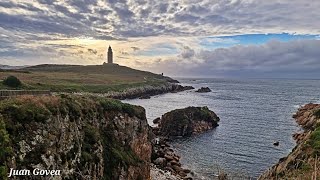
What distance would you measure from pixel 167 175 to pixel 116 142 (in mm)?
12388

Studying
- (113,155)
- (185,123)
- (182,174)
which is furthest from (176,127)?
(113,155)

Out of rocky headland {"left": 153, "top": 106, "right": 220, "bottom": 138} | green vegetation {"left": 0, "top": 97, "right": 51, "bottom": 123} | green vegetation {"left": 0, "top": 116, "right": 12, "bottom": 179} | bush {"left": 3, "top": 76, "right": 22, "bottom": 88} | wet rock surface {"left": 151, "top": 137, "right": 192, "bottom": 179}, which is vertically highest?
bush {"left": 3, "top": 76, "right": 22, "bottom": 88}

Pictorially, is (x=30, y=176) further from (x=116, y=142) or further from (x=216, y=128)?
(x=216, y=128)

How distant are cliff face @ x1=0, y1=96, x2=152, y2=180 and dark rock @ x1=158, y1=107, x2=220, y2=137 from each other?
95.6 ft

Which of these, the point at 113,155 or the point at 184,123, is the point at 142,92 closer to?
the point at 184,123

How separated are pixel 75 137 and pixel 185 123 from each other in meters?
44.0

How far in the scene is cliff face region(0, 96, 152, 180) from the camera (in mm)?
18922

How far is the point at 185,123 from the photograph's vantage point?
66.7 m

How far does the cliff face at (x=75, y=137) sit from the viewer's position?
18922 millimetres

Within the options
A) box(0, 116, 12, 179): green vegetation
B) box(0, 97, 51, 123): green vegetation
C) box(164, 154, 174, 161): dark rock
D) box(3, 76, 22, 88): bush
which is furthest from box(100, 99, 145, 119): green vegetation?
box(3, 76, 22, 88): bush

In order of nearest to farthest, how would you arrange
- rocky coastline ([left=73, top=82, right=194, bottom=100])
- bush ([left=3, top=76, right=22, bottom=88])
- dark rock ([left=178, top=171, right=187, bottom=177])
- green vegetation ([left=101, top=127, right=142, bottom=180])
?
green vegetation ([left=101, top=127, right=142, bottom=180]) → dark rock ([left=178, top=171, right=187, bottom=177]) → bush ([left=3, top=76, right=22, bottom=88]) → rocky coastline ([left=73, top=82, right=194, bottom=100])

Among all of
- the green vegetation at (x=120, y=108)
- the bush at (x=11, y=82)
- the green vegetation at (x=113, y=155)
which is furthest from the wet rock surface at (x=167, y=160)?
the bush at (x=11, y=82)

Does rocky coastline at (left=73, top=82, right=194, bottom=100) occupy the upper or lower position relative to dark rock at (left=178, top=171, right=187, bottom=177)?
upper

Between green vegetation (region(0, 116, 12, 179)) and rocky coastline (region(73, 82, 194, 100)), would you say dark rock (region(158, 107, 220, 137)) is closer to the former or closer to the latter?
green vegetation (region(0, 116, 12, 179))
